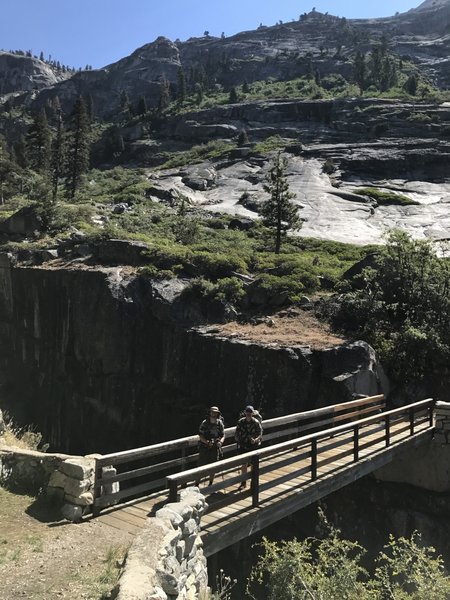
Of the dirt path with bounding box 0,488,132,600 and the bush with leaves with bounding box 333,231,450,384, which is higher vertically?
the bush with leaves with bounding box 333,231,450,384

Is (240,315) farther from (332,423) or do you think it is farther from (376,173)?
(376,173)

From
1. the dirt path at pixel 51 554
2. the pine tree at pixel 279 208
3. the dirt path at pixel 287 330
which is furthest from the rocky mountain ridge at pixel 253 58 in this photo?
the dirt path at pixel 51 554

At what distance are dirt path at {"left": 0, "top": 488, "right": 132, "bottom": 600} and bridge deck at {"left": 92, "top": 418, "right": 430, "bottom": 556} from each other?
62cm

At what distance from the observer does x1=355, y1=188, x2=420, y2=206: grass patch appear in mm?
47469

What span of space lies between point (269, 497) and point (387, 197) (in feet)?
145

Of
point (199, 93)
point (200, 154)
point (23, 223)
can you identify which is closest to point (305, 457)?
point (23, 223)

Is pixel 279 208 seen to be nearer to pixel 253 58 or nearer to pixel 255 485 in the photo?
pixel 255 485

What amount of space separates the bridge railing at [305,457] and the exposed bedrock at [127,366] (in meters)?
2.28

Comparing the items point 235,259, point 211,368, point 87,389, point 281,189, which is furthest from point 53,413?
point 281,189

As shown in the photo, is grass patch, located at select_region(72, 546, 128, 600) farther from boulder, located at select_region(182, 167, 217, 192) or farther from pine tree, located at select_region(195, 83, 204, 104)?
pine tree, located at select_region(195, 83, 204, 104)

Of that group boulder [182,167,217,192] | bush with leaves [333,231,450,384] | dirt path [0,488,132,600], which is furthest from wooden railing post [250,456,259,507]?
boulder [182,167,217,192]

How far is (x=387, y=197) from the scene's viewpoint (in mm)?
48562

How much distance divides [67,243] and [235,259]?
1027 centimetres

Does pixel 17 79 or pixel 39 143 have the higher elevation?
pixel 17 79
